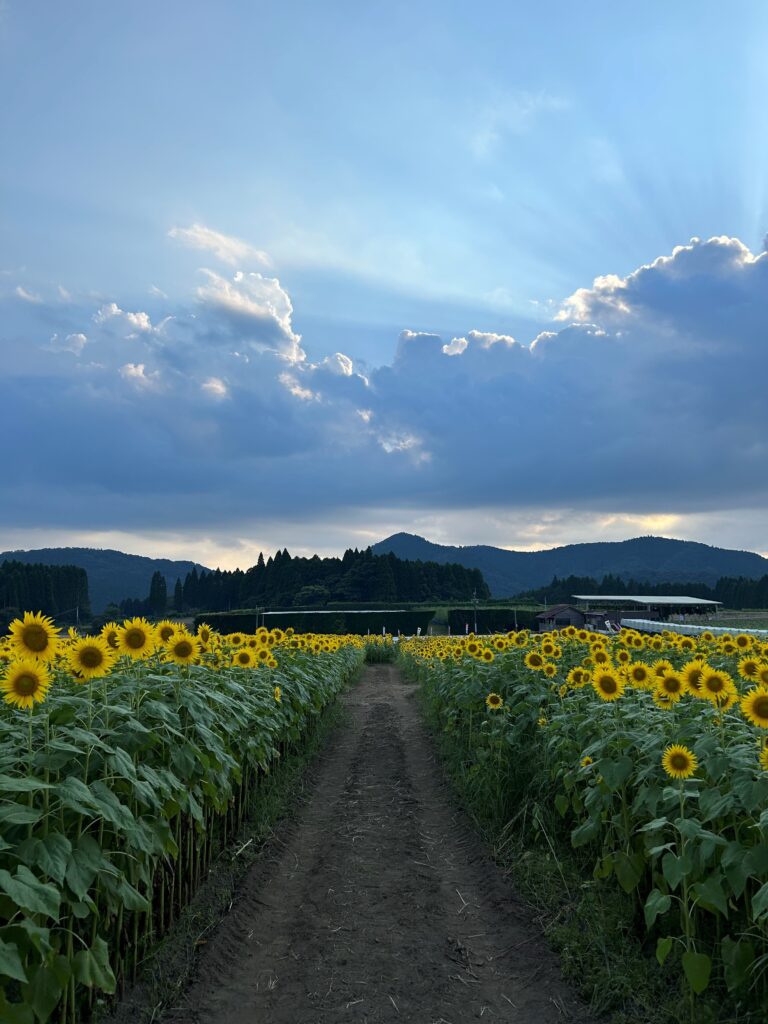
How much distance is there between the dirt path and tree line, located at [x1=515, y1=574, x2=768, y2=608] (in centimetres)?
12186

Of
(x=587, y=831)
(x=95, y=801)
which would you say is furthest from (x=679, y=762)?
(x=95, y=801)

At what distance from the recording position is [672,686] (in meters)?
5.45

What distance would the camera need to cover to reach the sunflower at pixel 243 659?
888cm

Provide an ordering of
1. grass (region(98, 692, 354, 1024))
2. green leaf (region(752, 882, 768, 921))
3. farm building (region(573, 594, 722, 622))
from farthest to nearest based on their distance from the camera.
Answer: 1. farm building (region(573, 594, 722, 622))
2. grass (region(98, 692, 354, 1024))
3. green leaf (region(752, 882, 768, 921))

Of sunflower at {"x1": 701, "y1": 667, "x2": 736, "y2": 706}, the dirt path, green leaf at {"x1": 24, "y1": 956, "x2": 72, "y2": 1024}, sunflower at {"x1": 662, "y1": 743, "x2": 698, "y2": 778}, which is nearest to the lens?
green leaf at {"x1": 24, "y1": 956, "x2": 72, "y2": 1024}

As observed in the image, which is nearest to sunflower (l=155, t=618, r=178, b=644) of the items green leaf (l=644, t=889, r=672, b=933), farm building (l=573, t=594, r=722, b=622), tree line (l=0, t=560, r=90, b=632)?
green leaf (l=644, t=889, r=672, b=933)

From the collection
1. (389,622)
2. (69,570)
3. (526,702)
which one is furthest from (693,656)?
(69,570)

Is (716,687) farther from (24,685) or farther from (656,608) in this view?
(656,608)

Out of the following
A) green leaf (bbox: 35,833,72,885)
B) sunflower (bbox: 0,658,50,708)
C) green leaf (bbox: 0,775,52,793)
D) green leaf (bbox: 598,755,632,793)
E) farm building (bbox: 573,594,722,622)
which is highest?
sunflower (bbox: 0,658,50,708)

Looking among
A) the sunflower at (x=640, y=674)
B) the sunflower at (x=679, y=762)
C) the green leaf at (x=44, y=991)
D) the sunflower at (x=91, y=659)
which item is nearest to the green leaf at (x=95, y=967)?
the green leaf at (x=44, y=991)

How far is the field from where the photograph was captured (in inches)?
149

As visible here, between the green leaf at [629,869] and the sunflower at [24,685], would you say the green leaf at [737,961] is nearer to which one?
the green leaf at [629,869]

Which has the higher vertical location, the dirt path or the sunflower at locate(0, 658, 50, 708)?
the sunflower at locate(0, 658, 50, 708)

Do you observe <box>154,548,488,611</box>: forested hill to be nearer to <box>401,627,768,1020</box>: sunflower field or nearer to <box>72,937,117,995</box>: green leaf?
<box>401,627,768,1020</box>: sunflower field
